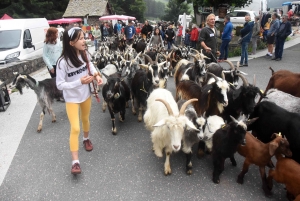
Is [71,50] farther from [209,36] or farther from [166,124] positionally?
[209,36]

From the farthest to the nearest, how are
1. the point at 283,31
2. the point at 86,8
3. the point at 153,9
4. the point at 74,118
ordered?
the point at 153,9 → the point at 86,8 → the point at 283,31 → the point at 74,118

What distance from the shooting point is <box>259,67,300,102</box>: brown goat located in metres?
4.52

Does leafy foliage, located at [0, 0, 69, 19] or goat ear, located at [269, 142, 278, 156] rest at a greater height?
leafy foliage, located at [0, 0, 69, 19]

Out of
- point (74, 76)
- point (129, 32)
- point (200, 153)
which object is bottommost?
point (200, 153)

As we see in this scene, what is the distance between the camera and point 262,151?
3078 millimetres

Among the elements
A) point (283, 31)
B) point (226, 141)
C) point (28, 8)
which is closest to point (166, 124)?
point (226, 141)

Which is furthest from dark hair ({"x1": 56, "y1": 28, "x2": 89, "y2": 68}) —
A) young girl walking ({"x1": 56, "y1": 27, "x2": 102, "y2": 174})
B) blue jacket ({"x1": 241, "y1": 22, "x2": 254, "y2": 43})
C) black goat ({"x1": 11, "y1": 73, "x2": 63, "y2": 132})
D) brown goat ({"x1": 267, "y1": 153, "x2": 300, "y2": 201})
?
blue jacket ({"x1": 241, "y1": 22, "x2": 254, "y2": 43})

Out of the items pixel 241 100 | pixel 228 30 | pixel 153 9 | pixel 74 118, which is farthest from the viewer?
pixel 153 9

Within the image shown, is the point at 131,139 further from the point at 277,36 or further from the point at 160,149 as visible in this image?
the point at 277,36

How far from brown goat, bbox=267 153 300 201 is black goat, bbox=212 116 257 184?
1.63 ft

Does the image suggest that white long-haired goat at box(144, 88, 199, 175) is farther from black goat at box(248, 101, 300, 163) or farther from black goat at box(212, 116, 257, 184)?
black goat at box(248, 101, 300, 163)

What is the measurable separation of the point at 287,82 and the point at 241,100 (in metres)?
1.55

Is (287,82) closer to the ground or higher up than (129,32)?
closer to the ground

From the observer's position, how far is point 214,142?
134 inches
